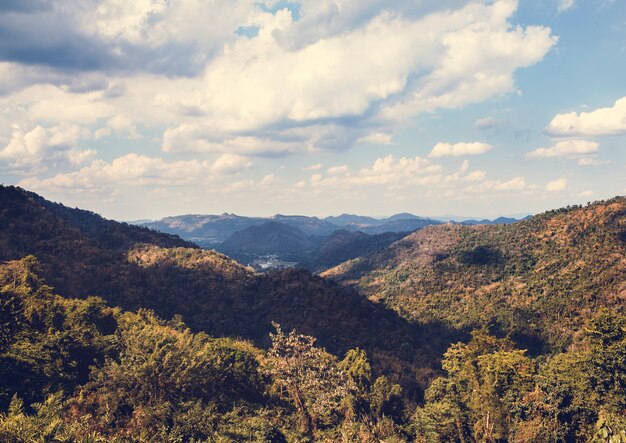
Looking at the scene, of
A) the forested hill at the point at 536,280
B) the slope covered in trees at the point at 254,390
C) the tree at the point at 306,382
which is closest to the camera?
the slope covered in trees at the point at 254,390

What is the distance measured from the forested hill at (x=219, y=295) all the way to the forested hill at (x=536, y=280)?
21971 mm

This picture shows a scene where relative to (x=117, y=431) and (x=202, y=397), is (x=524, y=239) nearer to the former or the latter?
(x=202, y=397)

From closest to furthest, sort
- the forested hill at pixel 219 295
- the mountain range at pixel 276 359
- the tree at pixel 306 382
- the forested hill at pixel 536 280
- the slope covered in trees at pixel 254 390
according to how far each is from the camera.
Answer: the slope covered in trees at pixel 254 390, the mountain range at pixel 276 359, the tree at pixel 306 382, the forested hill at pixel 219 295, the forested hill at pixel 536 280

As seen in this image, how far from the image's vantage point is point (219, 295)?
125875 millimetres

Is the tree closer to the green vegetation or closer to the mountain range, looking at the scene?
the green vegetation

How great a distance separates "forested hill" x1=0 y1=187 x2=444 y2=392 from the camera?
102500mm

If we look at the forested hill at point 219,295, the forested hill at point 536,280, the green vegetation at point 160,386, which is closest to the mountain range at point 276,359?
the green vegetation at point 160,386

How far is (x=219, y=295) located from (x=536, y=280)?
115684 millimetres

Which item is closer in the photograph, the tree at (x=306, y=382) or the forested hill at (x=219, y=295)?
the tree at (x=306, y=382)

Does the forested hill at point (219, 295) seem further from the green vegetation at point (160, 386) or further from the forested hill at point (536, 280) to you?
the green vegetation at point (160, 386)

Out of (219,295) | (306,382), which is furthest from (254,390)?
(219,295)

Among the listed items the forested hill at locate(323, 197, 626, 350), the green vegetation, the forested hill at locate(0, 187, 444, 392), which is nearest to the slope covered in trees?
the green vegetation

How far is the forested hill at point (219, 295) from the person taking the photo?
10250cm

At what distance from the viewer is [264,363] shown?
57188 millimetres
